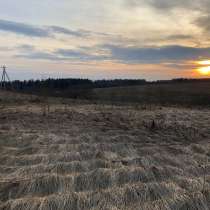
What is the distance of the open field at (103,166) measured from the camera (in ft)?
22.1

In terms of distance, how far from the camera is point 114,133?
1270 centimetres

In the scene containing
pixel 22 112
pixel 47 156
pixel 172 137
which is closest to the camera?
pixel 47 156

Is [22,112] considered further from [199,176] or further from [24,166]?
[199,176]

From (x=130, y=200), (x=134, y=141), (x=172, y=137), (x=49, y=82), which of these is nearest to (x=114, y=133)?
(x=134, y=141)

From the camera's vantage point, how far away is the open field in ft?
22.1

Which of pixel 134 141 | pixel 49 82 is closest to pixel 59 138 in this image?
pixel 134 141

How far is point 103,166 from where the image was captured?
870cm

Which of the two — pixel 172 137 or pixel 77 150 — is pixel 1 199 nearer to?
pixel 77 150

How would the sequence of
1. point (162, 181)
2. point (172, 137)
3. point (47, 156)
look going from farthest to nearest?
point (172, 137) < point (47, 156) < point (162, 181)

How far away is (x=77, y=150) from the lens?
10102mm

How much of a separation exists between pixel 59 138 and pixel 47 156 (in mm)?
2224

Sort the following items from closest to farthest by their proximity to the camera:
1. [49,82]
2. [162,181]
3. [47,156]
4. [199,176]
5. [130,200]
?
[130,200] → [162,181] → [199,176] → [47,156] → [49,82]

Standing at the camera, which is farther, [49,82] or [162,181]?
[49,82]

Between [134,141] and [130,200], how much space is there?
16.1 feet
